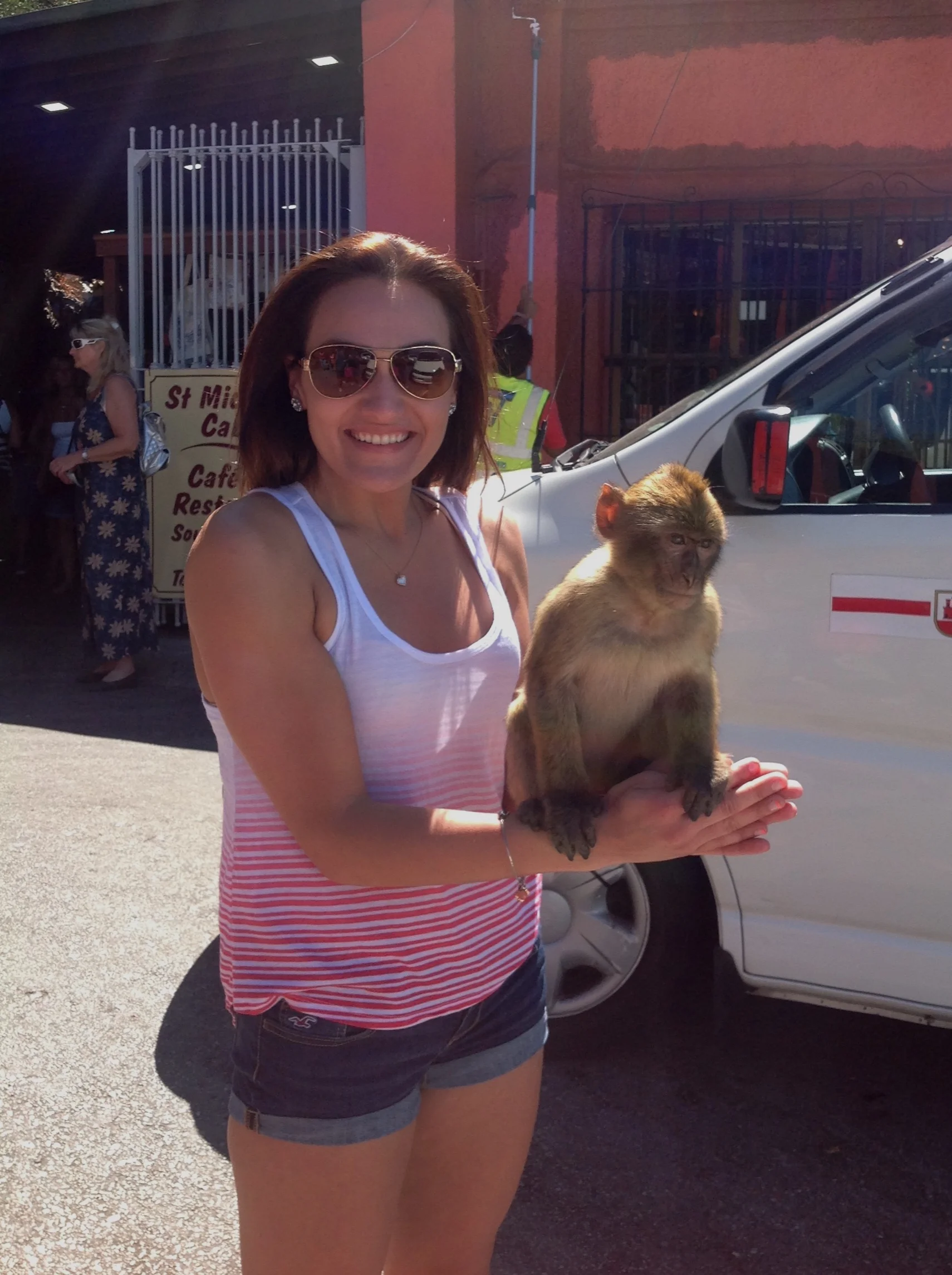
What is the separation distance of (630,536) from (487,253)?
24.2 ft

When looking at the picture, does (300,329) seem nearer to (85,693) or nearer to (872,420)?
(872,420)

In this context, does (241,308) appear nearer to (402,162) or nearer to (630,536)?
(402,162)

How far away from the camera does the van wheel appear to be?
11.5ft

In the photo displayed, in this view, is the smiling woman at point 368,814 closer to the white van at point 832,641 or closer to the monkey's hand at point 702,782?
the monkey's hand at point 702,782

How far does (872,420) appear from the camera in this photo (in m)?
3.48

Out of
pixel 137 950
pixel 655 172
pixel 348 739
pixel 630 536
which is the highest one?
pixel 655 172

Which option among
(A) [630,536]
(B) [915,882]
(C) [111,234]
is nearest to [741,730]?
(B) [915,882]

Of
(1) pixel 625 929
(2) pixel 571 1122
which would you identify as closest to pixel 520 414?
(1) pixel 625 929

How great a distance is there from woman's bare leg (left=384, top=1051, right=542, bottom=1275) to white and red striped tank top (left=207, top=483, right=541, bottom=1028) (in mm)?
161

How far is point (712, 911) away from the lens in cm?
358

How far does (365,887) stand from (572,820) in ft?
1.14

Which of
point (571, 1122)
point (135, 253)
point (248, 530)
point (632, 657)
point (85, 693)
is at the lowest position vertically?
point (571, 1122)

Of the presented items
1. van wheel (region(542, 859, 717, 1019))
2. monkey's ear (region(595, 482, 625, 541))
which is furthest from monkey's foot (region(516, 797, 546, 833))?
van wheel (region(542, 859, 717, 1019))

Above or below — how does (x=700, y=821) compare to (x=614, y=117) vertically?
below
